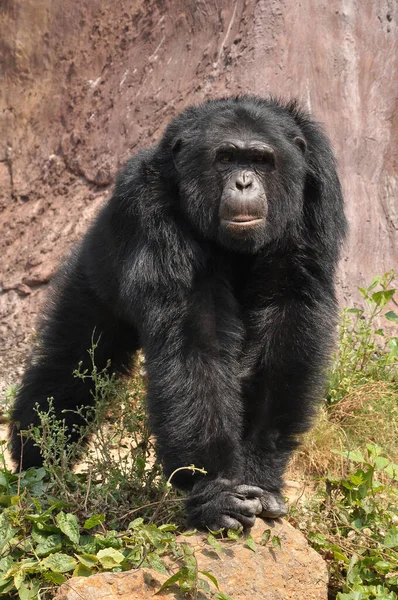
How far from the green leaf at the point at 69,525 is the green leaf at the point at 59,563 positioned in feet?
0.52

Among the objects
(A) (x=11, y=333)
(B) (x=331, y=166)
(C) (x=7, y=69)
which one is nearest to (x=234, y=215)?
(B) (x=331, y=166)

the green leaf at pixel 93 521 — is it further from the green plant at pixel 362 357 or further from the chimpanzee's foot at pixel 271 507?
the green plant at pixel 362 357

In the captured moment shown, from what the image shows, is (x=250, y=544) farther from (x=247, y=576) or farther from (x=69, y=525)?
(x=69, y=525)

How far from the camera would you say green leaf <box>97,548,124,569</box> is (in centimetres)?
432

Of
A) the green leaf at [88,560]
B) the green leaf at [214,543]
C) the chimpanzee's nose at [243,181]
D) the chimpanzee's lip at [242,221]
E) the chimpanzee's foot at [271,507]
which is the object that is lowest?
the green leaf at [88,560]

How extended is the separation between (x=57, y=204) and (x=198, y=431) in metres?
5.14

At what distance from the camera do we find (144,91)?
9164 mm

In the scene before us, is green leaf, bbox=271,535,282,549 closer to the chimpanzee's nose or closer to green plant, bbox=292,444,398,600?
green plant, bbox=292,444,398,600

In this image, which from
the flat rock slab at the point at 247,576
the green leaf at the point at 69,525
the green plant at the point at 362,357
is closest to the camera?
the flat rock slab at the point at 247,576

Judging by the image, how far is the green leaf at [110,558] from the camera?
4319 mm

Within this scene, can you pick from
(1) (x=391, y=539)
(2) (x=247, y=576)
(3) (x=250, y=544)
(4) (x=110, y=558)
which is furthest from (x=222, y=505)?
(1) (x=391, y=539)

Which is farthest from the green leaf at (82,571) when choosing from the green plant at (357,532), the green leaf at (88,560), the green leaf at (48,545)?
the green plant at (357,532)

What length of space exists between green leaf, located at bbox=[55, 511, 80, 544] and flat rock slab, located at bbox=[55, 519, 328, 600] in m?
0.44

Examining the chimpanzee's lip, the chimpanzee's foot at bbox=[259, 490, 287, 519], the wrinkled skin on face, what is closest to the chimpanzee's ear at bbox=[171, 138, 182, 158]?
the wrinkled skin on face
